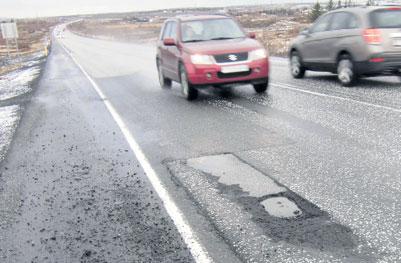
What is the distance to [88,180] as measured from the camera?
17.9 ft

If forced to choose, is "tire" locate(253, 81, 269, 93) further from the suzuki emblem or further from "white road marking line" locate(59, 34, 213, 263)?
"white road marking line" locate(59, 34, 213, 263)

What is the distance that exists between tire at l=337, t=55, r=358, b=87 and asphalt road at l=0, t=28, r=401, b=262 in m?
0.35

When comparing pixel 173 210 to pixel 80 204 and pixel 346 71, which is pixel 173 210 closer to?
pixel 80 204

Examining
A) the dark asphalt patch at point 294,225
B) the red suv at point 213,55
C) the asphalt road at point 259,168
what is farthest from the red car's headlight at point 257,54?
the dark asphalt patch at point 294,225

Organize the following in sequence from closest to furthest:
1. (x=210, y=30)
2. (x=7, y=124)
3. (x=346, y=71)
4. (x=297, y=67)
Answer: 1. (x=7, y=124)
2. (x=346, y=71)
3. (x=210, y=30)
4. (x=297, y=67)

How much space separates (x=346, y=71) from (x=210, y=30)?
346 cm

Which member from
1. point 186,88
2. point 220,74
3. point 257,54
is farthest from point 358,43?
point 186,88

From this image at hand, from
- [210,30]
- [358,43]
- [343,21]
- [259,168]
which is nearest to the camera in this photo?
[259,168]

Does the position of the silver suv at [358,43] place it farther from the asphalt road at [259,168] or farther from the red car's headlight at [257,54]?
the red car's headlight at [257,54]

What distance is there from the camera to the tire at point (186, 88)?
10.6 metres

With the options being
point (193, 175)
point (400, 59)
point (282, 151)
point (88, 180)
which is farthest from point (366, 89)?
point (88, 180)

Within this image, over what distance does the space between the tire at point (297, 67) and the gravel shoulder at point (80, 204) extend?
7.05 metres

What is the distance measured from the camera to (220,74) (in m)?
10.2

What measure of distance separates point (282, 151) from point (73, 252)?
3325 mm
